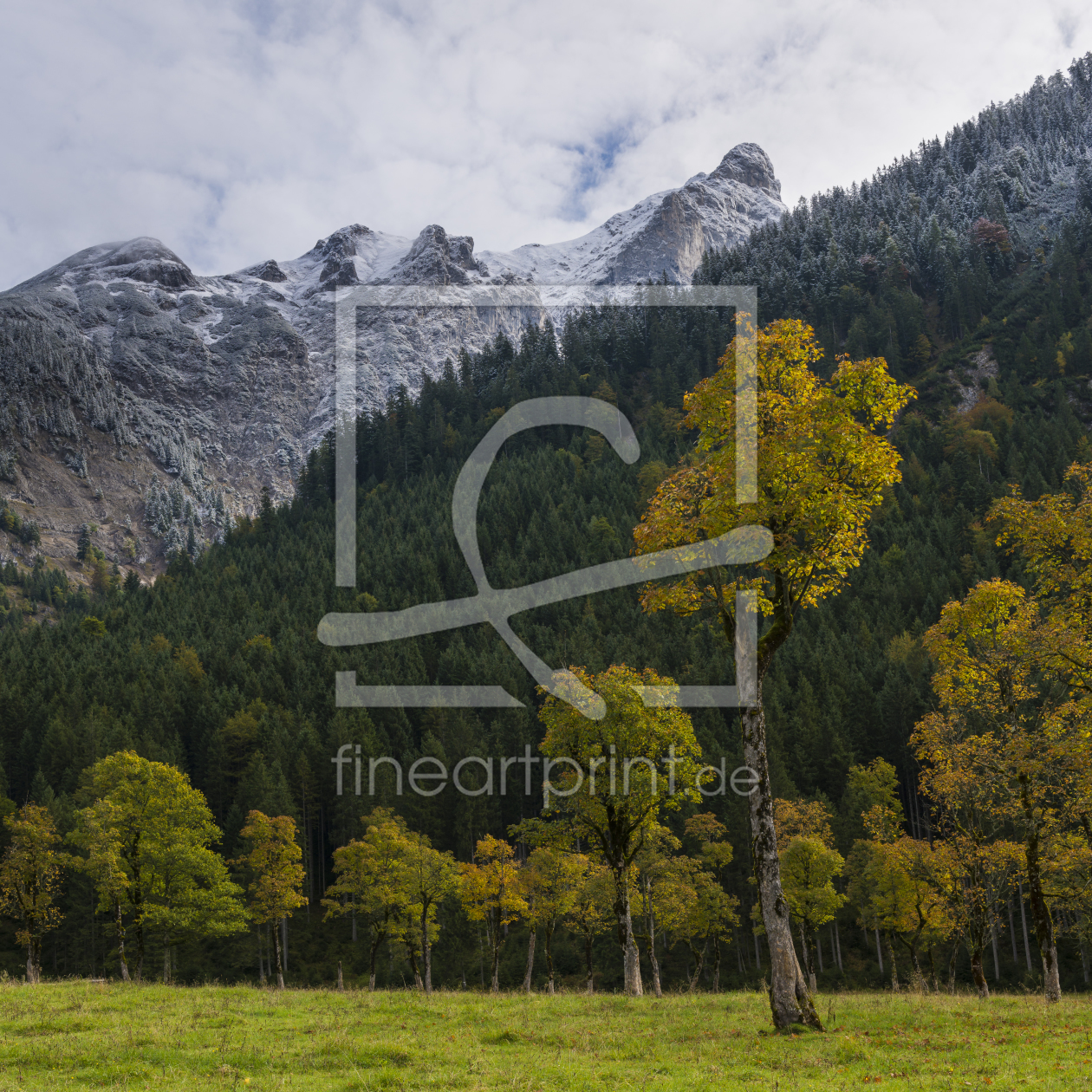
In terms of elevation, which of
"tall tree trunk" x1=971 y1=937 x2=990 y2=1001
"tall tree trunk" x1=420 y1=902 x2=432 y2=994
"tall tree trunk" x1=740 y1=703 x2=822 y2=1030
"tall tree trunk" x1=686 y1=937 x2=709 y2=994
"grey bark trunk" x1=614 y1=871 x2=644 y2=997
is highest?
"tall tree trunk" x1=740 y1=703 x2=822 y2=1030

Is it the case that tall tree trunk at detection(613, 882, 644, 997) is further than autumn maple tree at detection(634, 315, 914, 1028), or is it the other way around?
tall tree trunk at detection(613, 882, 644, 997)

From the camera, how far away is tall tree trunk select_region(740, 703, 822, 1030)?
15898 mm

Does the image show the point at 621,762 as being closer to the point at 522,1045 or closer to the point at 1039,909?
the point at 522,1045

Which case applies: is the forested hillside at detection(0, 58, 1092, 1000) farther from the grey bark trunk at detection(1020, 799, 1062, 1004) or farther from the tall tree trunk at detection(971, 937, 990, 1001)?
the grey bark trunk at detection(1020, 799, 1062, 1004)

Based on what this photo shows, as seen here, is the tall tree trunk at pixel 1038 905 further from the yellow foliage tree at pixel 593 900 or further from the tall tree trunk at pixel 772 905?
the yellow foliage tree at pixel 593 900

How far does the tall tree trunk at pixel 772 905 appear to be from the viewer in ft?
52.2

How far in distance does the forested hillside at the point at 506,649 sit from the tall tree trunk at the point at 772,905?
59.6 m

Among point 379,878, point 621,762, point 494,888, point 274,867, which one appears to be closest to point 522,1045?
point 621,762

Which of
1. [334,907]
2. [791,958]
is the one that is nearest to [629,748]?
[791,958]

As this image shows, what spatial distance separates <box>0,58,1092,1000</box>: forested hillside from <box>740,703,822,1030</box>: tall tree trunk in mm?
59598

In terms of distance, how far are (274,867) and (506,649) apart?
176ft

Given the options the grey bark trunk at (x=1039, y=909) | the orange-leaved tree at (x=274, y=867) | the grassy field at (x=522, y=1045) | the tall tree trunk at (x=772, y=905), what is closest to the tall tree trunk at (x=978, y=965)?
the grey bark trunk at (x=1039, y=909)

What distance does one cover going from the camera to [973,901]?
3319 cm

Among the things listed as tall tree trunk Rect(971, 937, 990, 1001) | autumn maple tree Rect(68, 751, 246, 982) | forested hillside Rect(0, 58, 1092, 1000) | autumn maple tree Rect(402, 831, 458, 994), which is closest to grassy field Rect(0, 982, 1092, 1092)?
tall tree trunk Rect(971, 937, 990, 1001)
